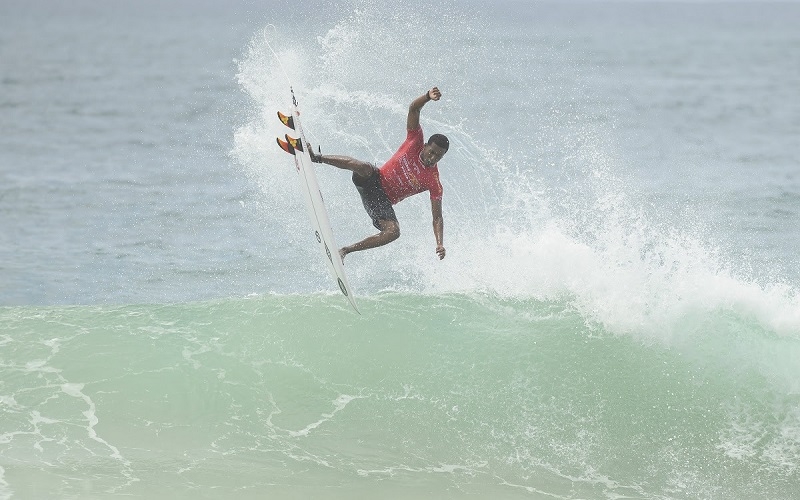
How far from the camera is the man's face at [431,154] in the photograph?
9.11m

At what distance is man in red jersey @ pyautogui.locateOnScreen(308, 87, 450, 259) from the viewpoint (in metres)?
9.20

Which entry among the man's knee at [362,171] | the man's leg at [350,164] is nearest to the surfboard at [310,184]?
the man's leg at [350,164]

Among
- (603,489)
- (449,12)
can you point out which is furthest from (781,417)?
(449,12)

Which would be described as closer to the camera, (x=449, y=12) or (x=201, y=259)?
(x=201, y=259)

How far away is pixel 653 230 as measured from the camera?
1666cm

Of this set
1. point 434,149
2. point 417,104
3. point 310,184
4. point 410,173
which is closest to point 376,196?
point 410,173

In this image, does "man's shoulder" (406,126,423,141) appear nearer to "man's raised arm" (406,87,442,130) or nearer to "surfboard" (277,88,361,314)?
"man's raised arm" (406,87,442,130)

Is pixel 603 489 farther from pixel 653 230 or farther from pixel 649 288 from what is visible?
pixel 653 230

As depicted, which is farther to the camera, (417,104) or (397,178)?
(397,178)

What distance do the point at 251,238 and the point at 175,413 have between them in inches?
263

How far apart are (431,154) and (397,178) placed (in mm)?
464

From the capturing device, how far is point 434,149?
29.9ft

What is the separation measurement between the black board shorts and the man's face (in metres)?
0.47

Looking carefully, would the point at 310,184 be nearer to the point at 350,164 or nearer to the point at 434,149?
the point at 350,164
